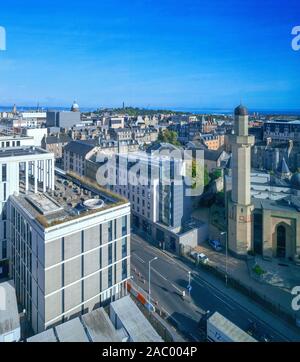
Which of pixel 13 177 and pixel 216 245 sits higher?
pixel 13 177

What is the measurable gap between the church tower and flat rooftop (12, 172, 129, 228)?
1084 cm

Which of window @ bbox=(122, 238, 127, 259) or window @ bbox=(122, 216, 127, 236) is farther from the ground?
window @ bbox=(122, 216, 127, 236)

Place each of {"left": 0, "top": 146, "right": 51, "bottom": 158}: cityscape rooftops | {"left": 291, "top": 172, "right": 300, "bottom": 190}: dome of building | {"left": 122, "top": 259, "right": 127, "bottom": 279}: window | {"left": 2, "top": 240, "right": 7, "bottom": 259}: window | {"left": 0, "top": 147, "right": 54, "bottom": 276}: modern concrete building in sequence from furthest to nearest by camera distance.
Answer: {"left": 291, "top": 172, "right": 300, "bottom": 190}: dome of building < {"left": 0, "top": 146, "right": 51, "bottom": 158}: cityscape rooftops < {"left": 2, "top": 240, "right": 7, "bottom": 259}: window < {"left": 0, "top": 147, "right": 54, "bottom": 276}: modern concrete building < {"left": 122, "top": 259, "right": 127, "bottom": 279}: window

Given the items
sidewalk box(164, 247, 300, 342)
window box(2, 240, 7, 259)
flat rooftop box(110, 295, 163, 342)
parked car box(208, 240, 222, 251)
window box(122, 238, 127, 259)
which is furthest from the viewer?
parked car box(208, 240, 222, 251)

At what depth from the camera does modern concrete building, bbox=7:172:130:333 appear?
48.8ft

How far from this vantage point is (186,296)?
1989 centimetres

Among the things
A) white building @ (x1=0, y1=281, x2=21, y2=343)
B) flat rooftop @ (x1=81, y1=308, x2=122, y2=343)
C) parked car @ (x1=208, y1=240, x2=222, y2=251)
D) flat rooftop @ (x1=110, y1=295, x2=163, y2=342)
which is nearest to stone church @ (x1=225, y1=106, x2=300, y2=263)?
parked car @ (x1=208, y1=240, x2=222, y2=251)

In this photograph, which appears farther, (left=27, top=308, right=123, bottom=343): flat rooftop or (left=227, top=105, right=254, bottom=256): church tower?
(left=227, top=105, right=254, bottom=256): church tower

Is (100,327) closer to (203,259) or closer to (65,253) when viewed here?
(65,253)

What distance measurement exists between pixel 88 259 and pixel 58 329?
3530mm

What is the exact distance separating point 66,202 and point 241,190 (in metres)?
13.8

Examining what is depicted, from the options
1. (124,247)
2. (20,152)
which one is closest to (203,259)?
(124,247)

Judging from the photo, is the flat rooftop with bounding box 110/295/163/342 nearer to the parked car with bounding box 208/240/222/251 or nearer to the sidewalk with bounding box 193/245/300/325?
the sidewalk with bounding box 193/245/300/325
